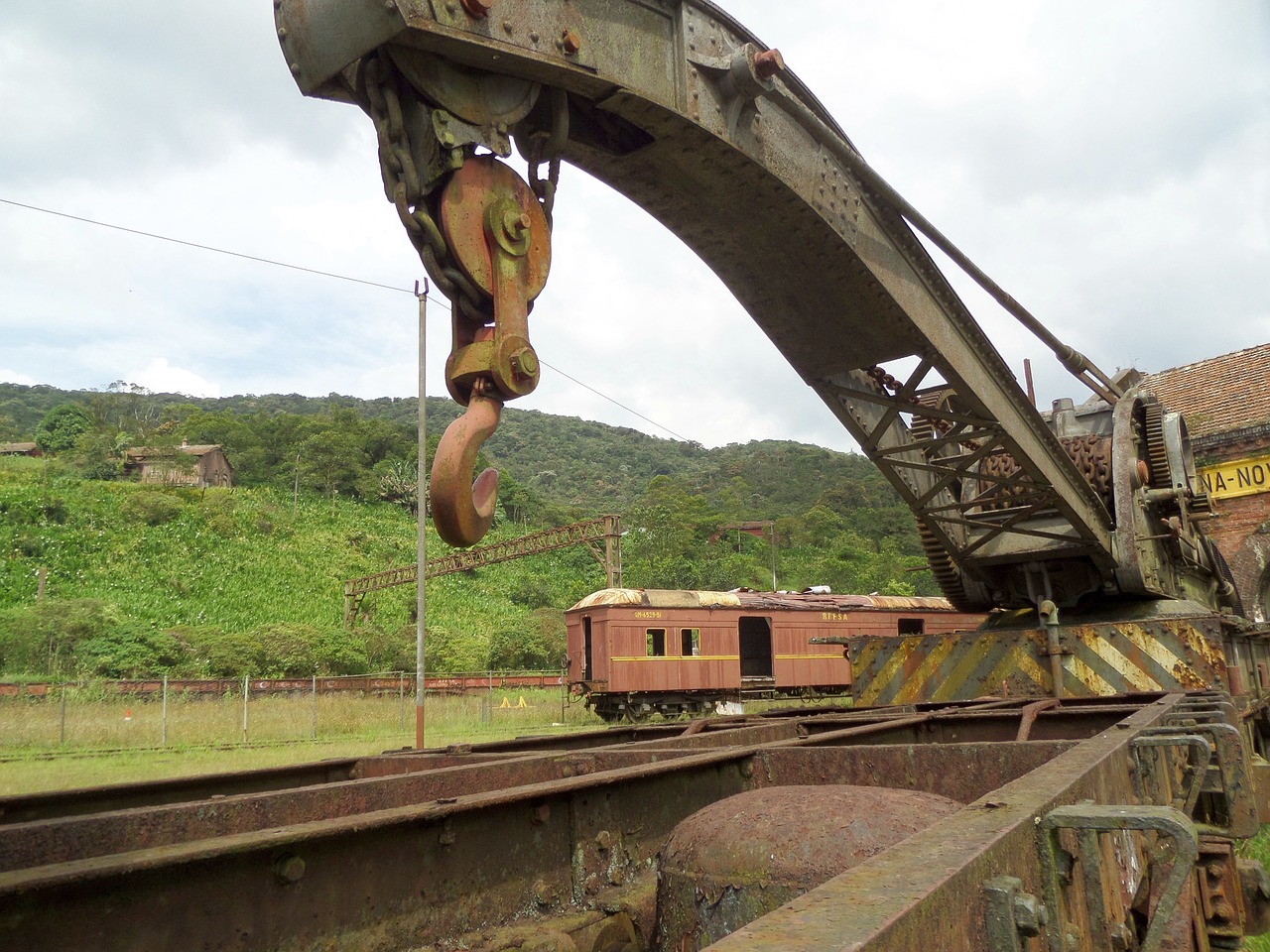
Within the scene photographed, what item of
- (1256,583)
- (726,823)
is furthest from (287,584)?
(726,823)

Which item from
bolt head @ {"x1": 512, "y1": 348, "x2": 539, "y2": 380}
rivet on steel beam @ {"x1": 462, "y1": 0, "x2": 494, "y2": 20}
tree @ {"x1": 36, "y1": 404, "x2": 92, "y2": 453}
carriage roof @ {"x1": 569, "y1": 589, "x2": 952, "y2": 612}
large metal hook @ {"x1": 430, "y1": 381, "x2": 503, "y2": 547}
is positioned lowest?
large metal hook @ {"x1": 430, "y1": 381, "x2": 503, "y2": 547}

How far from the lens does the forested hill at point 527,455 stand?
6788cm

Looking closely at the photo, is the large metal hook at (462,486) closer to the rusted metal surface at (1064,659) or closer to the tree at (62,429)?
the rusted metal surface at (1064,659)

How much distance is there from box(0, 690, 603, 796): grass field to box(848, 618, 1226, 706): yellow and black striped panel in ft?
22.9

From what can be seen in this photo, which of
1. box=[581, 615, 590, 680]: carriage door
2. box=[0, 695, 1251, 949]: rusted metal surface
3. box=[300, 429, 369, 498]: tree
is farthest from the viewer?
box=[300, 429, 369, 498]: tree

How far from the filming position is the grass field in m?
12.5

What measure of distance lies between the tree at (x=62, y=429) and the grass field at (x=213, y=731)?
56823mm

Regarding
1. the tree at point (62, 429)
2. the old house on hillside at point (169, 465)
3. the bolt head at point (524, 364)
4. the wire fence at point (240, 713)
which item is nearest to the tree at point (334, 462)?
the old house on hillside at point (169, 465)

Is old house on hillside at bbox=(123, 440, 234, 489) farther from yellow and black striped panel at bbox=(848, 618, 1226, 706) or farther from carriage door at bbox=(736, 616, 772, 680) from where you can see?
yellow and black striped panel at bbox=(848, 618, 1226, 706)

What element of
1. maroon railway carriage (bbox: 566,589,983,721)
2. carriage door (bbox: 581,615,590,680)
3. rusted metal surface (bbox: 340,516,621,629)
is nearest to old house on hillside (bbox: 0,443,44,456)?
rusted metal surface (bbox: 340,516,621,629)

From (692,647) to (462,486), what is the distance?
58.9ft

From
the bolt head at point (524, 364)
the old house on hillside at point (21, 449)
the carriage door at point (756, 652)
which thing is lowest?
the carriage door at point (756, 652)

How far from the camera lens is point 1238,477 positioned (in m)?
15.2

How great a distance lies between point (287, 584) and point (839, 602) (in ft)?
115
